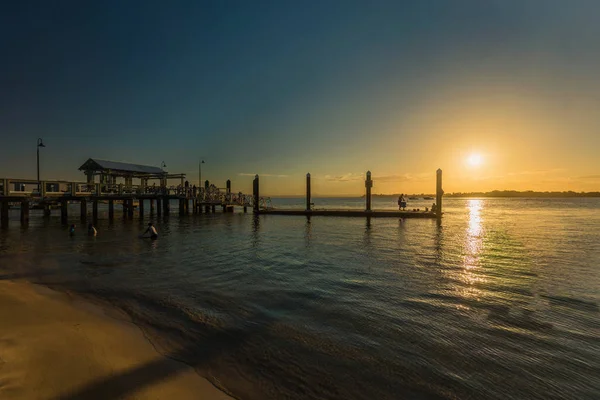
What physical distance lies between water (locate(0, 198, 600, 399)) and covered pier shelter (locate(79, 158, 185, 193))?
20592 millimetres

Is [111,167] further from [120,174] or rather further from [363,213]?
[363,213]

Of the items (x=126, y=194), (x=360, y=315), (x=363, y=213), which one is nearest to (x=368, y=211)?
(x=363, y=213)

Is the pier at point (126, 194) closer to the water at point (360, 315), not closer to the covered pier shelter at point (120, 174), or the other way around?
the covered pier shelter at point (120, 174)

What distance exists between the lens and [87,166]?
34.8 m

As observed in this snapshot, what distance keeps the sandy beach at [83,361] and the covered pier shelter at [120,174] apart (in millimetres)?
29122

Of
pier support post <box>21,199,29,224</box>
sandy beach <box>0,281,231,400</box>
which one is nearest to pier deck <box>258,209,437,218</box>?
pier support post <box>21,199,29,224</box>

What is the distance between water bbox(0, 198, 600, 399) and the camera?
14.6 feet

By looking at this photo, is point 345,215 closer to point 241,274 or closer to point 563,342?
point 241,274

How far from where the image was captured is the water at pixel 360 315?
444 cm

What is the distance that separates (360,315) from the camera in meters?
6.85

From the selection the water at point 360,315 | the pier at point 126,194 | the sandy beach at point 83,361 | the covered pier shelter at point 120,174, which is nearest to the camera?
the sandy beach at point 83,361

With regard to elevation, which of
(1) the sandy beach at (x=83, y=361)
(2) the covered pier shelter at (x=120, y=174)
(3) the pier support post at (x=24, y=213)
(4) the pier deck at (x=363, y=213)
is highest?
(2) the covered pier shelter at (x=120, y=174)

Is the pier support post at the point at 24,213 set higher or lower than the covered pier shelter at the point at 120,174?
lower

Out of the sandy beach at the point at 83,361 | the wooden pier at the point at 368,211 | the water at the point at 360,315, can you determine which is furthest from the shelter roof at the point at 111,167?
the sandy beach at the point at 83,361
